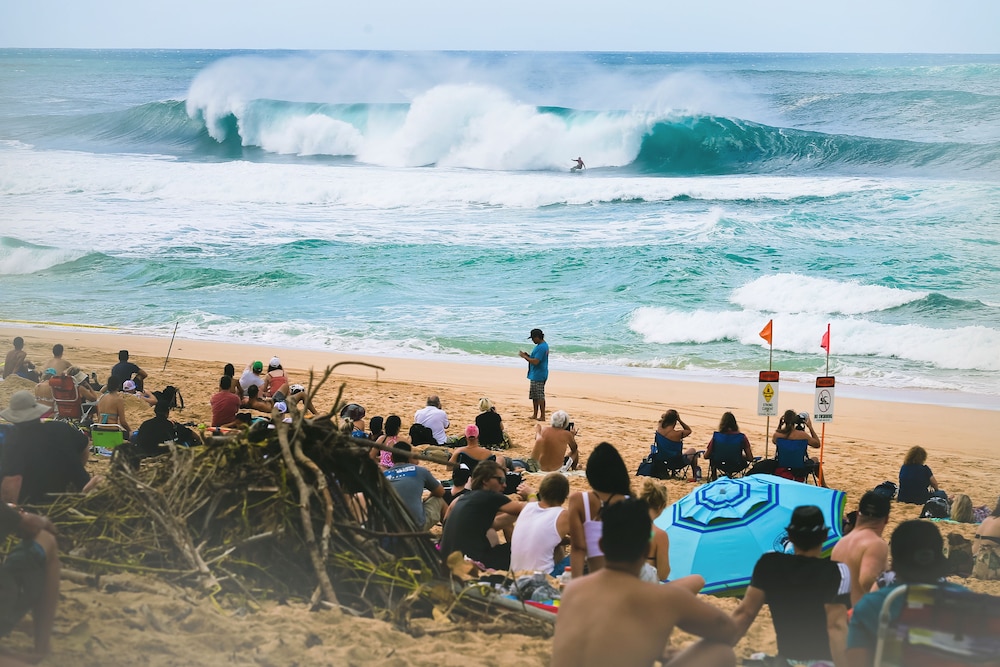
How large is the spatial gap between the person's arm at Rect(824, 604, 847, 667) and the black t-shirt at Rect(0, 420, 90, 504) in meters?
3.54

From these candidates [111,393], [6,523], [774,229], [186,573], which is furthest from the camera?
[774,229]

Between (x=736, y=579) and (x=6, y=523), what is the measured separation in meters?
3.36

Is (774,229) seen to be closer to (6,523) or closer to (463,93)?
(463,93)

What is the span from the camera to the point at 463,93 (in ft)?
125

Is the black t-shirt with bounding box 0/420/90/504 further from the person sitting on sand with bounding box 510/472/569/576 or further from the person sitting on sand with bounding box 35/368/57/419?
the person sitting on sand with bounding box 35/368/57/419

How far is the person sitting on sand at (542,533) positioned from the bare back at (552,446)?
2.94 metres

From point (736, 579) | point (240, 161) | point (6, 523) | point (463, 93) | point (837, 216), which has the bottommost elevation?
point (736, 579)

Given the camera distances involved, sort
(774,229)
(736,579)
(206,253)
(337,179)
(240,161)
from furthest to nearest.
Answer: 1. (240,161)
2. (337,179)
3. (774,229)
4. (206,253)
5. (736,579)

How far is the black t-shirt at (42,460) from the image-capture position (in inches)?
183

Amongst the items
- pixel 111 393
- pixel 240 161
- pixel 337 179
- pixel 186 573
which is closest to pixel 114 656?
pixel 186 573

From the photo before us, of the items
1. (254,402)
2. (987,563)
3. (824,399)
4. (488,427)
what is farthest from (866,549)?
(254,402)

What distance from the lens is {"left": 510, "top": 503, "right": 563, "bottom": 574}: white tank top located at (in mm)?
4738

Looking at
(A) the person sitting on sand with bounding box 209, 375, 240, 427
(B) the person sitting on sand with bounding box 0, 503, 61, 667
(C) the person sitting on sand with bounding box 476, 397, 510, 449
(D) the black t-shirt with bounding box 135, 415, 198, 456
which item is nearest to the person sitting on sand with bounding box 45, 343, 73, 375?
(A) the person sitting on sand with bounding box 209, 375, 240, 427

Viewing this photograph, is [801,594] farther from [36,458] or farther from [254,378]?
[254,378]
